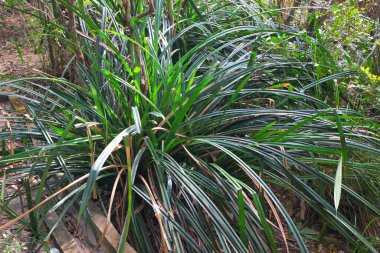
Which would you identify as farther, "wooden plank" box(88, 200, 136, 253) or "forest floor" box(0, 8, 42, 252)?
"forest floor" box(0, 8, 42, 252)

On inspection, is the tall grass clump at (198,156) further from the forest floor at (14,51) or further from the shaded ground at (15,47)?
the shaded ground at (15,47)

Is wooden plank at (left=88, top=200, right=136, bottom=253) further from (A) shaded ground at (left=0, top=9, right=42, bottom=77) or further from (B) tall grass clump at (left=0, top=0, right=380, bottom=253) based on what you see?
(A) shaded ground at (left=0, top=9, right=42, bottom=77)

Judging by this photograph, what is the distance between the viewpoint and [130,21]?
2.24 m

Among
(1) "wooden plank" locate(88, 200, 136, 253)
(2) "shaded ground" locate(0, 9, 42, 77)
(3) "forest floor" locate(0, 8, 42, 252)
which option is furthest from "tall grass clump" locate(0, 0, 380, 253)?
(2) "shaded ground" locate(0, 9, 42, 77)

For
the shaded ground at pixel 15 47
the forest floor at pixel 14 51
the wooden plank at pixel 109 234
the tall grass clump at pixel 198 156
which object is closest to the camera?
the tall grass clump at pixel 198 156

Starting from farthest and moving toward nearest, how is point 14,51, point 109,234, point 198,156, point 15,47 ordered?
1. point 14,51
2. point 15,47
3. point 198,156
4. point 109,234

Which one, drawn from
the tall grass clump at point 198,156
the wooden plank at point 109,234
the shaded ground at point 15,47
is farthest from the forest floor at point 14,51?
the wooden plank at point 109,234

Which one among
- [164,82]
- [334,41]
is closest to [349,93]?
[334,41]

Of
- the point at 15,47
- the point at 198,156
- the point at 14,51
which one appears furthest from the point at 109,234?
the point at 14,51

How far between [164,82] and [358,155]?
44.8 inches

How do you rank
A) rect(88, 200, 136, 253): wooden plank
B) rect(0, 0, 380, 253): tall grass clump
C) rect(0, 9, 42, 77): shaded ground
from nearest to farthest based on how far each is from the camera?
rect(0, 0, 380, 253): tall grass clump < rect(88, 200, 136, 253): wooden plank < rect(0, 9, 42, 77): shaded ground

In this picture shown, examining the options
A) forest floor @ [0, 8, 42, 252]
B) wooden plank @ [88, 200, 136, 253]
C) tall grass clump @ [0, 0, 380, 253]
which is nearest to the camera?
tall grass clump @ [0, 0, 380, 253]

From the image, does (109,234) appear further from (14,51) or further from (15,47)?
(14,51)

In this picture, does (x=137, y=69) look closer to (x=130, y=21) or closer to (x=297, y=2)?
(x=130, y=21)
